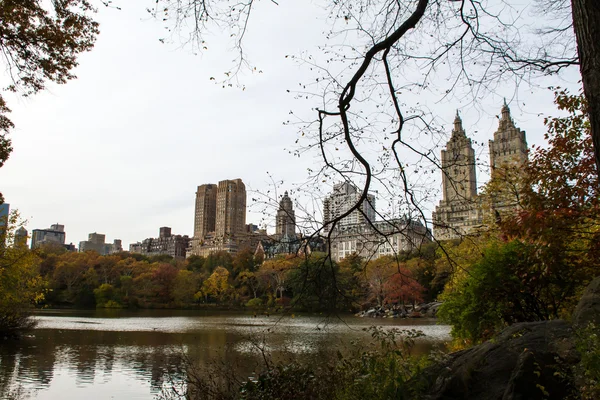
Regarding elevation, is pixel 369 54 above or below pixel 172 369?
above

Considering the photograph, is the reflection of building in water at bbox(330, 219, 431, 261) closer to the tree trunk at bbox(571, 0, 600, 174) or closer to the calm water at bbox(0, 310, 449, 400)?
the tree trunk at bbox(571, 0, 600, 174)

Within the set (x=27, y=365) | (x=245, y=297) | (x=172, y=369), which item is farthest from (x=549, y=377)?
(x=245, y=297)

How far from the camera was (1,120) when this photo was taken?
7742mm

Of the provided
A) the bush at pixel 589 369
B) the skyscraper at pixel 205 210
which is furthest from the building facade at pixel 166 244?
the bush at pixel 589 369

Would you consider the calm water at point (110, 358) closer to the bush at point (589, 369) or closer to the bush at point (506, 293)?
the bush at point (506, 293)

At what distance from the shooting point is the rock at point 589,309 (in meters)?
4.43

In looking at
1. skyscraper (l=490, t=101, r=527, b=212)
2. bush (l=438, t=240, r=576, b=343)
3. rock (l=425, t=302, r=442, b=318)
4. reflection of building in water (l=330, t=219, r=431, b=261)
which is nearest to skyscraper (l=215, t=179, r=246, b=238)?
reflection of building in water (l=330, t=219, r=431, b=261)

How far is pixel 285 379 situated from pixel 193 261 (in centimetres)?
6349

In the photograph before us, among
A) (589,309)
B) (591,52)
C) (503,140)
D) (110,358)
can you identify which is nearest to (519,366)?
(589,309)

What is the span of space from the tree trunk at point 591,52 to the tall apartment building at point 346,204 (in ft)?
7.15

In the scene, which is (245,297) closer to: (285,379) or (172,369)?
(172,369)

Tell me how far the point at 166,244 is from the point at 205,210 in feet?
88.1

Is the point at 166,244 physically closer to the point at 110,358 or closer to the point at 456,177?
the point at 110,358

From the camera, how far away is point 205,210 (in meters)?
154
